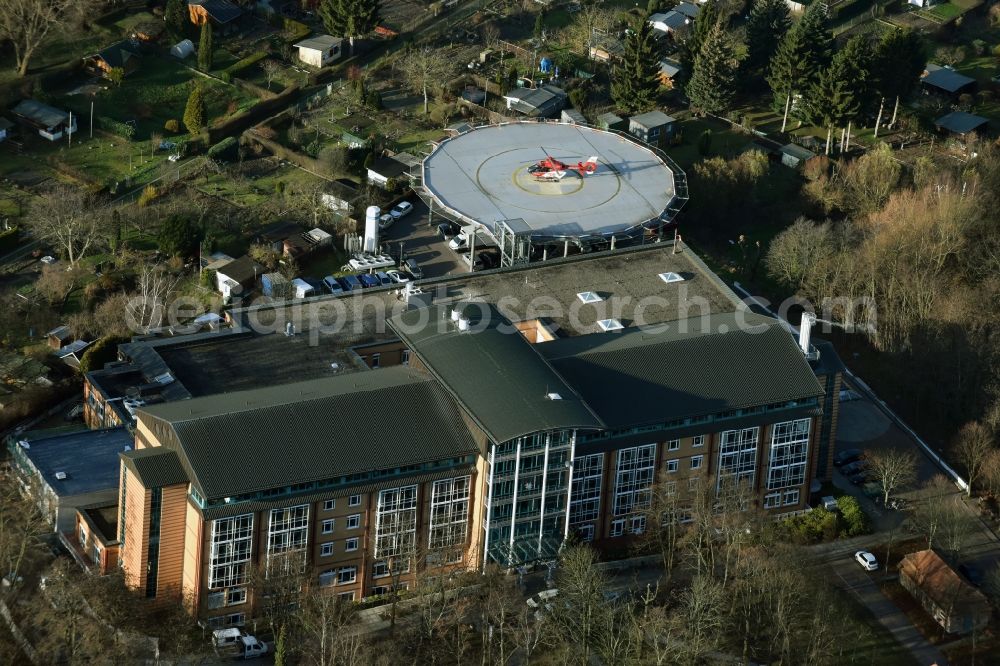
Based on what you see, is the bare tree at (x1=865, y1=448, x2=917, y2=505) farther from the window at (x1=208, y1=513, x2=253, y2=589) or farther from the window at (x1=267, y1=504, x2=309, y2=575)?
the window at (x1=208, y1=513, x2=253, y2=589)

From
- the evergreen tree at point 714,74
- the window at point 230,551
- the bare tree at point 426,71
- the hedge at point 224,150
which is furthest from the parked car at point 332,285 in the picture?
the evergreen tree at point 714,74

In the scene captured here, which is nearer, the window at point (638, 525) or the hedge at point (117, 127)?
the window at point (638, 525)

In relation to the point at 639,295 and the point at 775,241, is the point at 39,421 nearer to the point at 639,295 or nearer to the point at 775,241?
the point at 639,295

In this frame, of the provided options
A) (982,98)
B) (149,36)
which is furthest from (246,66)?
(982,98)

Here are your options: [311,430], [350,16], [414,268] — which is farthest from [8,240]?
[311,430]

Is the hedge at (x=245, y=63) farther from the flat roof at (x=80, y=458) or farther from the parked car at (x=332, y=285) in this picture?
the flat roof at (x=80, y=458)

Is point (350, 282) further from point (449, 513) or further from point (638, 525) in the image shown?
point (638, 525)
